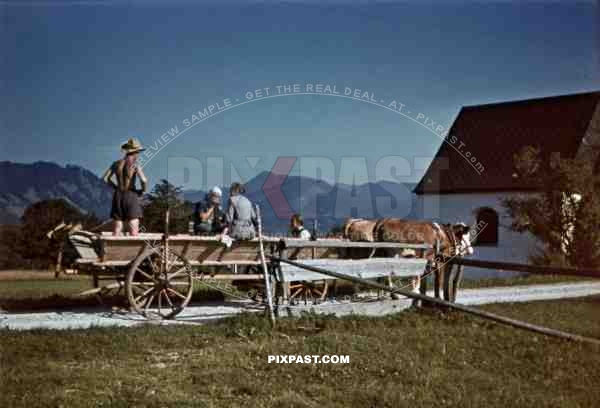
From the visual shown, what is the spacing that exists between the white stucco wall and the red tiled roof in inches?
14.0

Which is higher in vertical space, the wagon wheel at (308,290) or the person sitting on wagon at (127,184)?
the person sitting on wagon at (127,184)

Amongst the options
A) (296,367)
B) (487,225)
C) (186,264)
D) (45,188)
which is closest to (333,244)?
(186,264)

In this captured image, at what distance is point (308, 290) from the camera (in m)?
10.3

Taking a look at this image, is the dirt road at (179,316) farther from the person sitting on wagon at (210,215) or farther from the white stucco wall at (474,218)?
the white stucco wall at (474,218)

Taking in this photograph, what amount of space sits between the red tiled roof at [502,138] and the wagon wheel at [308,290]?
45.1 ft

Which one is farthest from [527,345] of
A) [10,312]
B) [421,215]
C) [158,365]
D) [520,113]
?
[520,113]

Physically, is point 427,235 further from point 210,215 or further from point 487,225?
point 487,225

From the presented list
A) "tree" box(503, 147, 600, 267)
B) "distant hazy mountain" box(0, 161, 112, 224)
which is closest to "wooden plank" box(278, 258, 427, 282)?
"tree" box(503, 147, 600, 267)

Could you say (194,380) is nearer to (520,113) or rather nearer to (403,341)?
(403,341)

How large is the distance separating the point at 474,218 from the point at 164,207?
14.5 meters

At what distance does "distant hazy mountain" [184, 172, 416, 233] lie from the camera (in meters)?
11.6

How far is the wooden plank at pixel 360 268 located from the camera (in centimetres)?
861

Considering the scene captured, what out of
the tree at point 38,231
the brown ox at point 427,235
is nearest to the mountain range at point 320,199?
the brown ox at point 427,235

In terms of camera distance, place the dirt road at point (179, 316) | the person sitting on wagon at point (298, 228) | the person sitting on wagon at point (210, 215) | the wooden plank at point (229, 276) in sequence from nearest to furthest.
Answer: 1. the dirt road at point (179, 316)
2. the wooden plank at point (229, 276)
3. the person sitting on wagon at point (210, 215)
4. the person sitting on wagon at point (298, 228)
